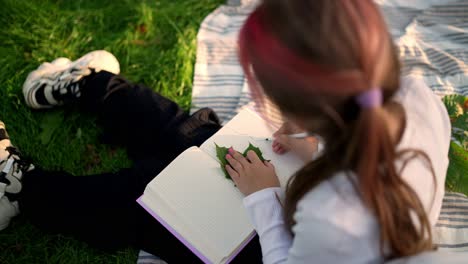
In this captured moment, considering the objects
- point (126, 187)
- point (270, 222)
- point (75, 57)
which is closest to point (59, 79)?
point (75, 57)

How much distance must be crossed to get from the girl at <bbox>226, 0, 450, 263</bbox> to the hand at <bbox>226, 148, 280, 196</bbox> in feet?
0.70

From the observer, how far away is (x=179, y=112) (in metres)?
1.60

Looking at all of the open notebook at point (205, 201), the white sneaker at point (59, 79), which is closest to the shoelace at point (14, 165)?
the white sneaker at point (59, 79)

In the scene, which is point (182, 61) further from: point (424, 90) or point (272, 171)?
point (424, 90)

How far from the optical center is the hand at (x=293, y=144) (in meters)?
1.32

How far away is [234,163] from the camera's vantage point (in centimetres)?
130

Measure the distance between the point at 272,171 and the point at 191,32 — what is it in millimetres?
1095

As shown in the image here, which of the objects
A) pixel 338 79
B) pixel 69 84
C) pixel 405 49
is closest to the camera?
pixel 338 79

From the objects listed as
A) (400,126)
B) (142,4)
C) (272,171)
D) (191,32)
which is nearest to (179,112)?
(272,171)

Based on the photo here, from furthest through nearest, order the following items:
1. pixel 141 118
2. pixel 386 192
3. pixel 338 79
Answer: pixel 141 118 < pixel 386 192 < pixel 338 79

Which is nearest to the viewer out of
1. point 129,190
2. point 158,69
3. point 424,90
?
→ point 424,90

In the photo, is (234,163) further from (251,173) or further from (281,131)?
(281,131)

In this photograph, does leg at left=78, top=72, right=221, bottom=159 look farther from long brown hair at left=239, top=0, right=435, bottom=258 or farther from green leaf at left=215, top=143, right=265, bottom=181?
long brown hair at left=239, top=0, right=435, bottom=258

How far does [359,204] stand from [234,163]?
549mm
